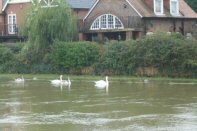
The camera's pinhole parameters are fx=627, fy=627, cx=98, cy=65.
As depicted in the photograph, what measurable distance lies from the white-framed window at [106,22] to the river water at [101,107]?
18.6 meters

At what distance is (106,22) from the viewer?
65312 millimetres

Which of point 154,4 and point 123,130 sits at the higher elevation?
point 154,4

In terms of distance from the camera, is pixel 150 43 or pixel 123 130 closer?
pixel 123 130

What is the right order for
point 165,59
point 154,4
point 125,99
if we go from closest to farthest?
point 125,99 → point 165,59 → point 154,4

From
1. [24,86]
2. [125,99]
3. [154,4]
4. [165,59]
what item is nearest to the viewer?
[125,99]

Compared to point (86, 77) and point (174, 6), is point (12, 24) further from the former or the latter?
point (86, 77)

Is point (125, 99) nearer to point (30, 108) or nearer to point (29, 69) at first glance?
point (30, 108)

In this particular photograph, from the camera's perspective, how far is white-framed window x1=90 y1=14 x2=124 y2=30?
6444cm

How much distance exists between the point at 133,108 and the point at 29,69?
102ft

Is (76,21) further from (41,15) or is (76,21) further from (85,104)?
(85,104)

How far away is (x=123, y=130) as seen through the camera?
22.7 meters

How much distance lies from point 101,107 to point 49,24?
27707 mm

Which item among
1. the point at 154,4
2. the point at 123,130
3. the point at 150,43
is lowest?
the point at 123,130

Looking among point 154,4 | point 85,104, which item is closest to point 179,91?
point 85,104
